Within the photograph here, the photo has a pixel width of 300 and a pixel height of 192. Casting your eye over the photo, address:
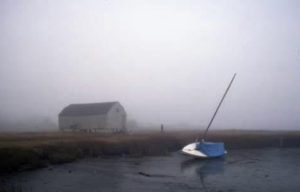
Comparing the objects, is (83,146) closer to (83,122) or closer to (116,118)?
(83,122)

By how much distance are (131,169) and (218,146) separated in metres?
14.1

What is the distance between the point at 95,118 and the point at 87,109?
364 cm

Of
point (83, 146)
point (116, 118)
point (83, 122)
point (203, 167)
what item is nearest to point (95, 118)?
point (83, 122)

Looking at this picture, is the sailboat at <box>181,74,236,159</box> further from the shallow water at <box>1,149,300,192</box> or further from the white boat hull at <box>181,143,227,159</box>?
the shallow water at <box>1,149,300,192</box>

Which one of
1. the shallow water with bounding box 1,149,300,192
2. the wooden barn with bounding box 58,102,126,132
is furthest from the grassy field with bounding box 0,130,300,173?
the wooden barn with bounding box 58,102,126,132

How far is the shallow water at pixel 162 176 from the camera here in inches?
1084

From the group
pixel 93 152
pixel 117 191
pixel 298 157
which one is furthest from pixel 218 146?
pixel 117 191

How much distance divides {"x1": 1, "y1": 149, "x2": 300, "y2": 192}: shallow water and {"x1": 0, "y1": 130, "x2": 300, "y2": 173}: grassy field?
5.17 ft

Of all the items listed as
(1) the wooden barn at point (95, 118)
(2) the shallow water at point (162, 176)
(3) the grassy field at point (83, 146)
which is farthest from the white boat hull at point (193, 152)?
(1) the wooden barn at point (95, 118)

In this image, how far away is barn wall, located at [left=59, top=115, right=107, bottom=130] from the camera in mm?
61737

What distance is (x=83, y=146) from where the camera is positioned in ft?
137

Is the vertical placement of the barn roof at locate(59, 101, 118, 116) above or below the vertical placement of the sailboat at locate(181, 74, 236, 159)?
above

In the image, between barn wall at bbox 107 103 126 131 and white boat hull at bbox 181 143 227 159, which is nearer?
white boat hull at bbox 181 143 227 159

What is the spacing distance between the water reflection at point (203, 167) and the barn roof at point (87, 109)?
74.0 ft
